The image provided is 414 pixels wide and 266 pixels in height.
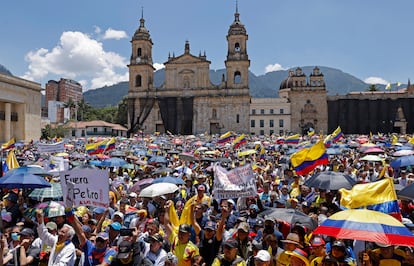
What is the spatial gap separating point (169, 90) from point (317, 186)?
188ft

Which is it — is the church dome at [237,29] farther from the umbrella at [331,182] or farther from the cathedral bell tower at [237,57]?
the umbrella at [331,182]

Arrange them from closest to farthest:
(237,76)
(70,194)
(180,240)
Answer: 1. (180,240)
2. (70,194)
3. (237,76)

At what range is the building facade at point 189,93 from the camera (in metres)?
60.8

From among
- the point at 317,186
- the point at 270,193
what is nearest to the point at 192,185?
the point at 270,193

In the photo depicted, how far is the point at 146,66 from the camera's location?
63.2 meters

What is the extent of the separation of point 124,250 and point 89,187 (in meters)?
2.07

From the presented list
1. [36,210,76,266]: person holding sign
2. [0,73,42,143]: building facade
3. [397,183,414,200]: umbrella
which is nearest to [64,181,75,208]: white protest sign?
[36,210,76,266]: person holding sign

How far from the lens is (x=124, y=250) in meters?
4.20

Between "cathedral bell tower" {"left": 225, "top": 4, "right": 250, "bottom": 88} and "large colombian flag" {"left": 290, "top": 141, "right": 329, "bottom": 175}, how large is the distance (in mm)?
51324

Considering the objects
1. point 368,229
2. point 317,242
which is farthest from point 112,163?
point 368,229

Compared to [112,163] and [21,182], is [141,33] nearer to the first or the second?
[112,163]

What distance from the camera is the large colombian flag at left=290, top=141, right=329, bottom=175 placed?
9570 millimetres

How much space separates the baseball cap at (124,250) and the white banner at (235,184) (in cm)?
304

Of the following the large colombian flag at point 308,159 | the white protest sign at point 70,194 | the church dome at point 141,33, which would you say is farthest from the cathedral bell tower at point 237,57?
the white protest sign at point 70,194
